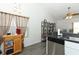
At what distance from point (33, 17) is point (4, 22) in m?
0.35

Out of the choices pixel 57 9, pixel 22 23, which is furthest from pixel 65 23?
pixel 22 23

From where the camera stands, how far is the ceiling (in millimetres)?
841

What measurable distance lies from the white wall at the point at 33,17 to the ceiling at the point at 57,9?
44 millimetres

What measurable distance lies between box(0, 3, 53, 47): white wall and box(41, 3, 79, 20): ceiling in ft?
0.14

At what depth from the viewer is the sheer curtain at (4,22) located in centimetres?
96

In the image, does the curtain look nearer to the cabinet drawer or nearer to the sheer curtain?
the sheer curtain

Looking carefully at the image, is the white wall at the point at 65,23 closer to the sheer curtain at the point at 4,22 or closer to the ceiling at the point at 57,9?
the ceiling at the point at 57,9

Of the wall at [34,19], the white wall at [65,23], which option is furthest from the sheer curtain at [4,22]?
the white wall at [65,23]

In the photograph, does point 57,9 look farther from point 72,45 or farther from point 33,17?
point 72,45

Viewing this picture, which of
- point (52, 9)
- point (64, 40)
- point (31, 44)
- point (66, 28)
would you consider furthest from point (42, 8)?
point (64, 40)

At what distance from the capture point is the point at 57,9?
0.91m

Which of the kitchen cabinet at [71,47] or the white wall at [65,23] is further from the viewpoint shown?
the kitchen cabinet at [71,47]

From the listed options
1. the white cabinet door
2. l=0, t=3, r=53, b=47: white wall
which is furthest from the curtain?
the white cabinet door

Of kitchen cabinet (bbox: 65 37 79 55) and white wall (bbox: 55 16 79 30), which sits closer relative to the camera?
white wall (bbox: 55 16 79 30)
